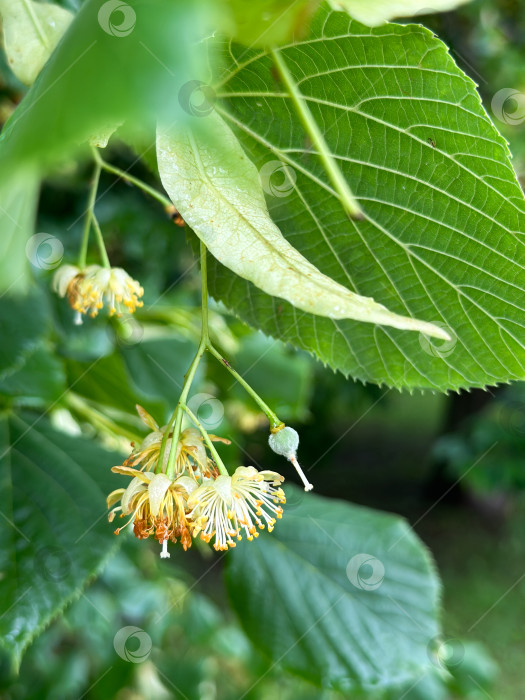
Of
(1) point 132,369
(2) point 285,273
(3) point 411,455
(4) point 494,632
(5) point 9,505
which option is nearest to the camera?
(2) point 285,273

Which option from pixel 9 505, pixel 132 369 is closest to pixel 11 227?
pixel 9 505

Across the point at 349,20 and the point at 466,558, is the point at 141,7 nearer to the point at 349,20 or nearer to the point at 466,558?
the point at 349,20

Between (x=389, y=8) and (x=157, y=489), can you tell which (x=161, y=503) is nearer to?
(x=157, y=489)

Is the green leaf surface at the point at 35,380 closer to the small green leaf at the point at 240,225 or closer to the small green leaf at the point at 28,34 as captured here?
the small green leaf at the point at 28,34

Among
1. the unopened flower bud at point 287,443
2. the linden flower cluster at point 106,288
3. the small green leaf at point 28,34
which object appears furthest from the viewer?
the linden flower cluster at point 106,288

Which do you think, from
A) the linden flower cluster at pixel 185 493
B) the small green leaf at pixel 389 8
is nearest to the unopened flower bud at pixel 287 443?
the linden flower cluster at pixel 185 493

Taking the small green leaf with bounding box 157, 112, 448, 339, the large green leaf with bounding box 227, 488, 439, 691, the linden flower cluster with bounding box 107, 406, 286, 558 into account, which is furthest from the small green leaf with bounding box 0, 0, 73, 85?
the large green leaf with bounding box 227, 488, 439, 691
